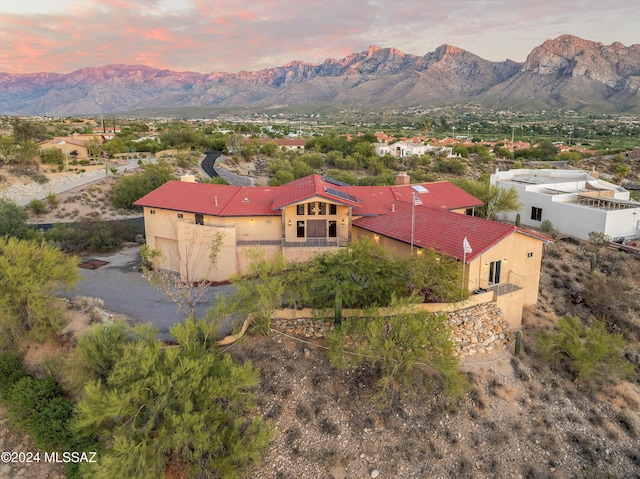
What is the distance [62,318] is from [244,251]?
1021cm

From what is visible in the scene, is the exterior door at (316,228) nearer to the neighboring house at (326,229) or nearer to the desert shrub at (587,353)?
the neighboring house at (326,229)

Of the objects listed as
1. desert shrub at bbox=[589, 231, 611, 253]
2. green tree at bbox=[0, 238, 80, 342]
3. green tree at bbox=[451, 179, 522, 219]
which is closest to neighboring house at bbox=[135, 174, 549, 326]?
green tree at bbox=[451, 179, 522, 219]

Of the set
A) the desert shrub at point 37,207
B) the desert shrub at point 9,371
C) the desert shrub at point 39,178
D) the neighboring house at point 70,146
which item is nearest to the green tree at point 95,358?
the desert shrub at point 9,371

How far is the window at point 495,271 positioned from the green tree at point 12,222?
32.8 meters

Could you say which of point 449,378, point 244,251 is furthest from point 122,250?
point 449,378

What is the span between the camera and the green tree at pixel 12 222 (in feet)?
113

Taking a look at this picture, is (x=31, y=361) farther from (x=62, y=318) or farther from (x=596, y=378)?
(x=596, y=378)

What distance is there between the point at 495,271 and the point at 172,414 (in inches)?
659

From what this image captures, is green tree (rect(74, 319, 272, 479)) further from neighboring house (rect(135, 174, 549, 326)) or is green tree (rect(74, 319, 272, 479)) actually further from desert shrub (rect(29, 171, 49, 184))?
desert shrub (rect(29, 171, 49, 184))

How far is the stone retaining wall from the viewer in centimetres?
2092

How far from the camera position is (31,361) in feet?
70.5

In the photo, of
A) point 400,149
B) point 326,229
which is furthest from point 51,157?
point 400,149

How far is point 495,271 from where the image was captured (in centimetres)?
2362

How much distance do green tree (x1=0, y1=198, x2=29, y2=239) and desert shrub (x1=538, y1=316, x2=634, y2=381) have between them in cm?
3566
